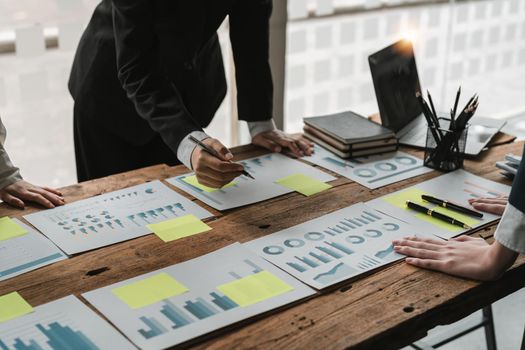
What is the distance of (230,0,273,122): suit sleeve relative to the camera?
210cm

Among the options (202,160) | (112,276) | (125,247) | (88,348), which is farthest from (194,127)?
(88,348)

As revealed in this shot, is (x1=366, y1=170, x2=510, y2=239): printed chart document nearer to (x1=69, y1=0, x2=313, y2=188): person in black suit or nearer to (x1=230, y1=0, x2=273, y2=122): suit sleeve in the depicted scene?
(x1=69, y1=0, x2=313, y2=188): person in black suit

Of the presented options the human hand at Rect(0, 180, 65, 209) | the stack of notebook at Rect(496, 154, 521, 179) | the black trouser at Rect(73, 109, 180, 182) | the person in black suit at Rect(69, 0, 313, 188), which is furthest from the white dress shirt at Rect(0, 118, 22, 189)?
the stack of notebook at Rect(496, 154, 521, 179)

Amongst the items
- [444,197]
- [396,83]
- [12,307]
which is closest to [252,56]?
[396,83]

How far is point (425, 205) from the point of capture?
171 cm

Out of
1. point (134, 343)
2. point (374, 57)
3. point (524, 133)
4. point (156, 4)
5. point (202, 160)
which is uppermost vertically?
point (156, 4)

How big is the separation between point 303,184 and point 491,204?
47 cm

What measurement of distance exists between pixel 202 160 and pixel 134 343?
2.15 ft

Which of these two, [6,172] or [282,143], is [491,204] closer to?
[282,143]

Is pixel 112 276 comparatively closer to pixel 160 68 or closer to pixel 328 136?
pixel 160 68

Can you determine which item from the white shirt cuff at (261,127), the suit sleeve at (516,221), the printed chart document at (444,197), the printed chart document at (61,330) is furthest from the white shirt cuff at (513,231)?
the white shirt cuff at (261,127)

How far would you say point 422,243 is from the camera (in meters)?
1.47

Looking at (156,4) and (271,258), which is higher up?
(156,4)

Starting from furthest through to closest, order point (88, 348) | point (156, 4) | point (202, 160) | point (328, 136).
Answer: point (328, 136) → point (156, 4) → point (202, 160) → point (88, 348)
